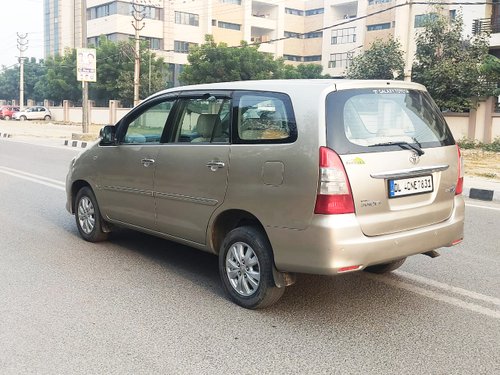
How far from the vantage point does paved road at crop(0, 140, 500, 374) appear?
3.28 meters

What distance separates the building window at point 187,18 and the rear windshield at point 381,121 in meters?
60.6

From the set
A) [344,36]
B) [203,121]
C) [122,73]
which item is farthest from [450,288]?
[344,36]

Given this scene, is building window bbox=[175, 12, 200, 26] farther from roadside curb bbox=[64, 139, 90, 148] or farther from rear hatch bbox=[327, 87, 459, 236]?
rear hatch bbox=[327, 87, 459, 236]

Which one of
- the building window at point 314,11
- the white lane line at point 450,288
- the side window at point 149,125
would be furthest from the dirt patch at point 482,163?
A: the building window at point 314,11

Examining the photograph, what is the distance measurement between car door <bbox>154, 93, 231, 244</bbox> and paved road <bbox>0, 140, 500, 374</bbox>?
0.56 metres

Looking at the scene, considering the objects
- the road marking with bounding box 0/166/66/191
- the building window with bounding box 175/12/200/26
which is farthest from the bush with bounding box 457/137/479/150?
the building window with bounding box 175/12/200/26

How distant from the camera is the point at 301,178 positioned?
3727mm

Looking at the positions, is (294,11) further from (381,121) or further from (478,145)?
(381,121)

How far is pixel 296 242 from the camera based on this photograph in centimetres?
376

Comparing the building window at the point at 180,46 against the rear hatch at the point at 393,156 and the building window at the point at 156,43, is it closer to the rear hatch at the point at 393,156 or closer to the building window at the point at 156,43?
the building window at the point at 156,43

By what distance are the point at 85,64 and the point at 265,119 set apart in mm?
21629

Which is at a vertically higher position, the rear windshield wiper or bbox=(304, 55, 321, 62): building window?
bbox=(304, 55, 321, 62): building window

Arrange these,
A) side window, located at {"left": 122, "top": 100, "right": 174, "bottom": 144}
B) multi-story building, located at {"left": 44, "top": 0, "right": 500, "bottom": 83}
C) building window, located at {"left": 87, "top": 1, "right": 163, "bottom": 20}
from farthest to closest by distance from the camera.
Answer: multi-story building, located at {"left": 44, "top": 0, "right": 500, "bottom": 83}, building window, located at {"left": 87, "top": 1, "right": 163, "bottom": 20}, side window, located at {"left": 122, "top": 100, "right": 174, "bottom": 144}

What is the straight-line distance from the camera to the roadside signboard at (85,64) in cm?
2384
